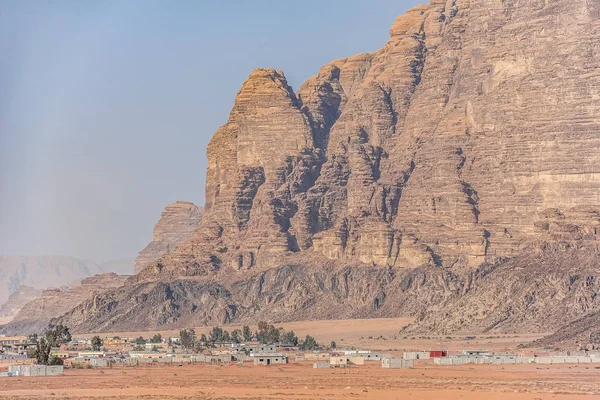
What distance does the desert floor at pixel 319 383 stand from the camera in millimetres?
124250

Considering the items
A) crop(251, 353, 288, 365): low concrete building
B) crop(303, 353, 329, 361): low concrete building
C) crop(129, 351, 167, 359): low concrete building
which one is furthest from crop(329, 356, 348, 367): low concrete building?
crop(129, 351, 167, 359): low concrete building

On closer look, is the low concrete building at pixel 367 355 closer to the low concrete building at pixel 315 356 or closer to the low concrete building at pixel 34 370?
the low concrete building at pixel 315 356

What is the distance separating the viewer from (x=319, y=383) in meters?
138

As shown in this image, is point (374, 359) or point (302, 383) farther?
point (374, 359)

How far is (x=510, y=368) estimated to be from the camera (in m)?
160

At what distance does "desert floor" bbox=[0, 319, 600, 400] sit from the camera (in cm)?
12425

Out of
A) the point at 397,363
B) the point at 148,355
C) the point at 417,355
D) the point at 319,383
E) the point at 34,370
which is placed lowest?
the point at 319,383

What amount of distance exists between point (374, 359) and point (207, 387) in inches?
2032

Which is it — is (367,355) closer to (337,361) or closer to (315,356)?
(315,356)

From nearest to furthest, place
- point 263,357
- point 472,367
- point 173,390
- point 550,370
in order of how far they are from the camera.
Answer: point 173,390 → point 550,370 → point 472,367 → point 263,357

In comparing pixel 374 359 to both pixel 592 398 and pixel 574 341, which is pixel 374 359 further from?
pixel 592 398

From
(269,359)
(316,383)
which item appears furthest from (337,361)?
(316,383)

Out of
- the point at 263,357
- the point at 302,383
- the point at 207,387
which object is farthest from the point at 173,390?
the point at 263,357

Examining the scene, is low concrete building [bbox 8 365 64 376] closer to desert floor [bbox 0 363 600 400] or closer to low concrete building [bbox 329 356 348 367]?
desert floor [bbox 0 363 600 400]
